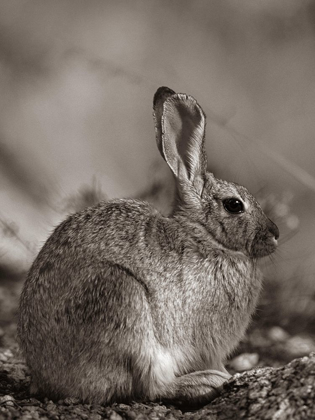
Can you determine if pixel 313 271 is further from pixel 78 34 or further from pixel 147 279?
pixel 78 34

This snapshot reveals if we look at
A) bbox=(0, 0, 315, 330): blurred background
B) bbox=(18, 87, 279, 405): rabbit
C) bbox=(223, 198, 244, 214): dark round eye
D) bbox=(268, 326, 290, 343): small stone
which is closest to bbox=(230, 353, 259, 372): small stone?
bbox=(268, 326, 290, 343): small stone

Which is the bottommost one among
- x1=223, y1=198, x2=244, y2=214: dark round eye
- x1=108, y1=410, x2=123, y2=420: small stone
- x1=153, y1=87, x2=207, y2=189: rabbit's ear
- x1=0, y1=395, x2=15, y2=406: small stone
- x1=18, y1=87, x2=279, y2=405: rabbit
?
x1=108, y1=410, x2=123, y2=420: small stone

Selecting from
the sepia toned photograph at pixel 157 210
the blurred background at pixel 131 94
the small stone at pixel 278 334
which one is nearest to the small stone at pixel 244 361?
the sepia toned photograph at pixel 157 210

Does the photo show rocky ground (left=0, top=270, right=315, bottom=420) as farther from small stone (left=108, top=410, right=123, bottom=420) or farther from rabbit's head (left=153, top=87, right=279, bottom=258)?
rabbit's head (left=153, top=87, right=279, bottom=258)

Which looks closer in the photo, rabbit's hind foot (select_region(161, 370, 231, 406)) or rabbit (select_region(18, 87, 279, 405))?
rabbit (select_region(18, 87, 279, 405))

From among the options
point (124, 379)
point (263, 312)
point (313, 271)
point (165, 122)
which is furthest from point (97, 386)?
point (313, 271)

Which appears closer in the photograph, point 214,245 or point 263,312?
point 214,245
